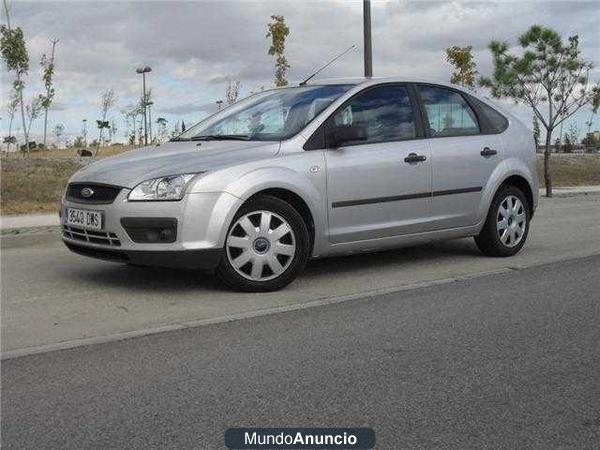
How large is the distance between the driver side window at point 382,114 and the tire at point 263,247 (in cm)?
100

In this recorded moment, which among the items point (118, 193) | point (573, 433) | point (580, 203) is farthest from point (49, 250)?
point (580, 203)

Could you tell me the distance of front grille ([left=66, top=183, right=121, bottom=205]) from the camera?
5.68 meters

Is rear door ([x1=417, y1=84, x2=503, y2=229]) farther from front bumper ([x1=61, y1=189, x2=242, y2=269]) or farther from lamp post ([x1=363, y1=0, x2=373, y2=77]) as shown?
lamp post ([x1=363, y1=0, x2=373, y2=77])

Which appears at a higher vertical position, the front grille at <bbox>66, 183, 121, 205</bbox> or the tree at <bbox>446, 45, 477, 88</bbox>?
the tree at <bbox>446, 45, 477, 88</bbox>

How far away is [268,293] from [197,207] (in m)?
0.92

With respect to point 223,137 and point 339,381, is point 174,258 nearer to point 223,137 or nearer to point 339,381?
point 223,137

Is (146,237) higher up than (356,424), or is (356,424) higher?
(146,237)

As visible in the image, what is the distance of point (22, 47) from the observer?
21.6 meters

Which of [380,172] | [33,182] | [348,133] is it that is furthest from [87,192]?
[33,182]

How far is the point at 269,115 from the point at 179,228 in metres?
1.61

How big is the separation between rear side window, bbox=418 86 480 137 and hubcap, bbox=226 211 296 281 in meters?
1.91

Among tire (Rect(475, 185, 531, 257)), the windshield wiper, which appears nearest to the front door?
the windshield wiper

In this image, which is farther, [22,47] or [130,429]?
[22,47]

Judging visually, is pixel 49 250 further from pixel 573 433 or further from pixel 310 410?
pixel 573 433
